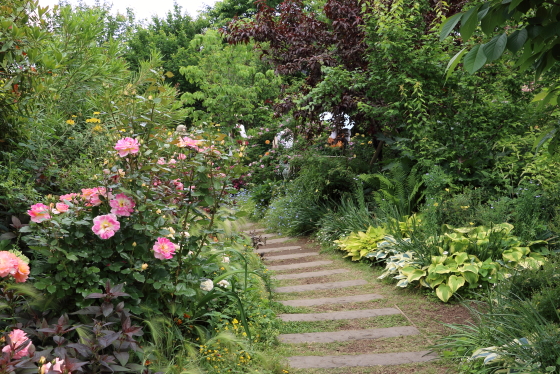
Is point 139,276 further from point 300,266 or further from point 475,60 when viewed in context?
point 300,266

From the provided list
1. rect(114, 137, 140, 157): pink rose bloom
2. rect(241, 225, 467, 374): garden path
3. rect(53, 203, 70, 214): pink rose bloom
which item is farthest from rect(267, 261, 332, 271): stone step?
rect(53, 203, 70, 214): pink rose bloom

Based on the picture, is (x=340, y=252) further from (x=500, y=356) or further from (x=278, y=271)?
(x=500, y=356)

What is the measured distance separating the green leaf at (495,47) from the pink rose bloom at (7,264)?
2127 millimetres

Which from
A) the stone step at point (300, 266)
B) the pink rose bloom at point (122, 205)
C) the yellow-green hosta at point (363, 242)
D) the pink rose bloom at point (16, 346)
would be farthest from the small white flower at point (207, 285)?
the yellow-green hosta at point (363, 242)

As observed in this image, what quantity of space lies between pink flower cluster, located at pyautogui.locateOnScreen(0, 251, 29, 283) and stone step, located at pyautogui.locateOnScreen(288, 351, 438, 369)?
6.53ft

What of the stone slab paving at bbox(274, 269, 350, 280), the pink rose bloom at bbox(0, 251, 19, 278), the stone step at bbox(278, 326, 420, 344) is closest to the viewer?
the pink rose bloom at bbox(0, 251, 19, 278)

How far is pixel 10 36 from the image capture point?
2795 mm

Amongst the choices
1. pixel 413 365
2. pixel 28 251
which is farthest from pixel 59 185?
pixel 413 365

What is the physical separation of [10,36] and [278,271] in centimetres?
399

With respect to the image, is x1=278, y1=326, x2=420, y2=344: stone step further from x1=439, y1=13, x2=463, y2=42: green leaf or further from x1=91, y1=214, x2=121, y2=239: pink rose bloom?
x1=439, y1=13, x2=463, y2=42: green leaf

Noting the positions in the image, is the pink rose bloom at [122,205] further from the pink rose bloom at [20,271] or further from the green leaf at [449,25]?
the green leaf at [449,25]

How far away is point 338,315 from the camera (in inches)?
169

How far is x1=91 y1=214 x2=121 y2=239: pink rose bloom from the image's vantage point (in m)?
2.54

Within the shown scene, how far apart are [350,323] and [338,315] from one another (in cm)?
20
